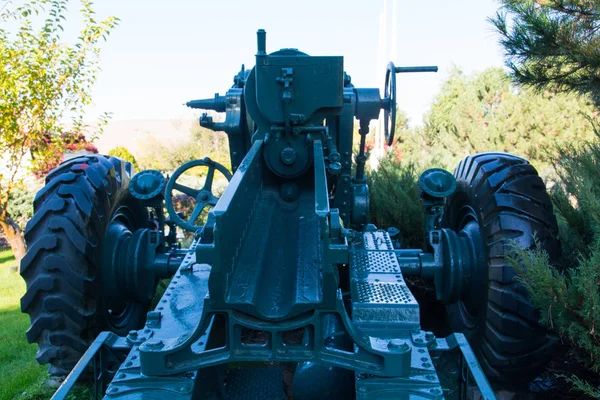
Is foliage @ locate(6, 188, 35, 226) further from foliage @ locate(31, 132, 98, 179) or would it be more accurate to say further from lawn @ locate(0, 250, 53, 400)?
lawn @ locate(0, 250, 53, 400)

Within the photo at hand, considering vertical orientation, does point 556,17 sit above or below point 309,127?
above

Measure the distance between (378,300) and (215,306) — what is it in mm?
989

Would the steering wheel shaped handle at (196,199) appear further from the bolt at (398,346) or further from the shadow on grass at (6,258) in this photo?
the shadow on grass at (6,258)

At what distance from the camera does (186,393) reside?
260cm

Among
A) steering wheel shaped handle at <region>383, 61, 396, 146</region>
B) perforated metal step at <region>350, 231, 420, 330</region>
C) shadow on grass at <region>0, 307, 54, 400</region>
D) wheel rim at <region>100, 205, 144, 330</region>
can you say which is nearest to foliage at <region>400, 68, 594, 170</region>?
shadow on grass at <region>0, 307, 54, 400</region>

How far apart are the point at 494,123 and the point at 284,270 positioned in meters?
20.3

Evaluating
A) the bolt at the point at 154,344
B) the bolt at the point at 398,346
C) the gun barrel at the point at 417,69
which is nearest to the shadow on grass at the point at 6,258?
the gun barrel at the point at 417,69

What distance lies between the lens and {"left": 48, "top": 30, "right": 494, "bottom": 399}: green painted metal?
2578mm

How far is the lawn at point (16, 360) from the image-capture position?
504 cm

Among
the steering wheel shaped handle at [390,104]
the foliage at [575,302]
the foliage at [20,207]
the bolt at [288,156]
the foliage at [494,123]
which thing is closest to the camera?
the foliage at [575,302]

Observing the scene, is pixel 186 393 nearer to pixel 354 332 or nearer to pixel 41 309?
pixel 354 332

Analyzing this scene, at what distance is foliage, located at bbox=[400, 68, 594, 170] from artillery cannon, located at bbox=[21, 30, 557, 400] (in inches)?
606

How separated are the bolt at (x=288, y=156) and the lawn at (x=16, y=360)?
284 centimetres

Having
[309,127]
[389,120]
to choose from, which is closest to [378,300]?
[309,127]
